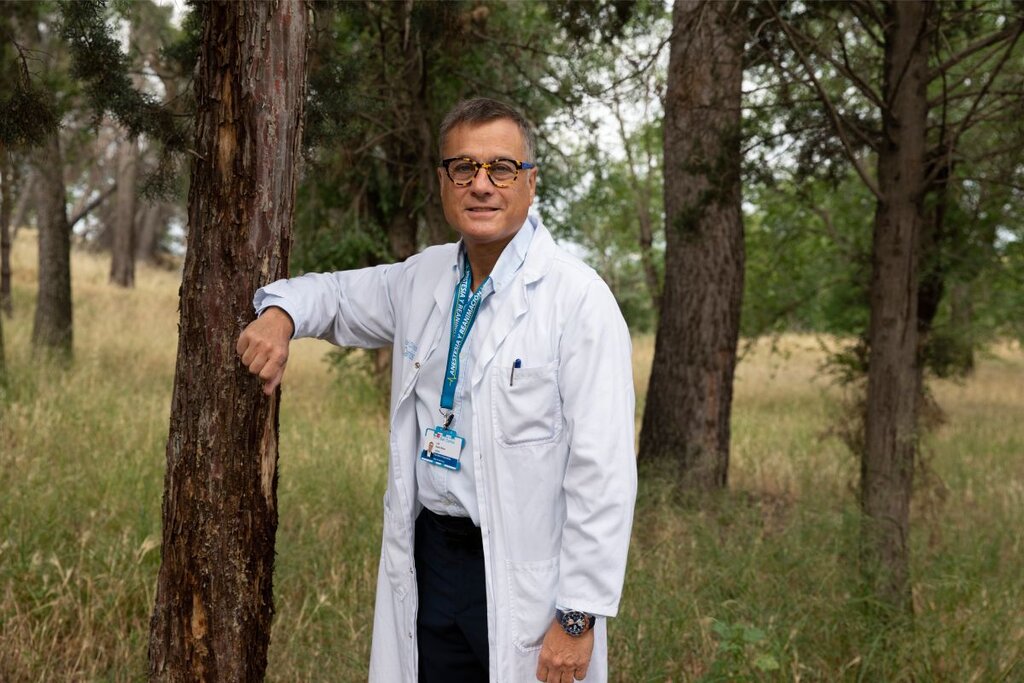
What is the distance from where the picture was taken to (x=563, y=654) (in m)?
2.43

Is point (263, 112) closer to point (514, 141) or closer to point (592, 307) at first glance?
point (514, 141)

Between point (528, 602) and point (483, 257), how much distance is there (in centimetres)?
92

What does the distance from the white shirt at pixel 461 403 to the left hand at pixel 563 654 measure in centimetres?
35

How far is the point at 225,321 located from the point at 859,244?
36.1 ft

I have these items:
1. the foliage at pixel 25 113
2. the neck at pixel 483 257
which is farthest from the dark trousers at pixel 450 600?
the foliage at pixel 25 113

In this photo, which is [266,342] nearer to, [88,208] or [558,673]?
[558,673]

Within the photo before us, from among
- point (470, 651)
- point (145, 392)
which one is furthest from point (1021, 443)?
point (470, 651)

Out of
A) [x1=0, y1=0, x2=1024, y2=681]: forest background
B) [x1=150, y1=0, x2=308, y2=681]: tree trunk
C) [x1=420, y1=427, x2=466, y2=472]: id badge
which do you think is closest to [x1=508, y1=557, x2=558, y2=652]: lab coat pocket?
[x1=420, y1=427, x2=466, y2=472]: id badge

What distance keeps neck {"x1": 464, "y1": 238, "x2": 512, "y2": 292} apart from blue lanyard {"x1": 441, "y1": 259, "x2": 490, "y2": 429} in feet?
0.17

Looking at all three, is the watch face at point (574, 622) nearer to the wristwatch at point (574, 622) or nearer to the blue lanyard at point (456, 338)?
the wristwatch at point (574, 622)

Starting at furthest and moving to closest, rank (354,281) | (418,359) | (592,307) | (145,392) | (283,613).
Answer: (145,392) < (283,613) < (354,281) < (418,359) < (592,307)

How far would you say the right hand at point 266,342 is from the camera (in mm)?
2602

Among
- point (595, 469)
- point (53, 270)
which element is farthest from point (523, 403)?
point (53, 270)

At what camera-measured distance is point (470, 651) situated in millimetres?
2701
